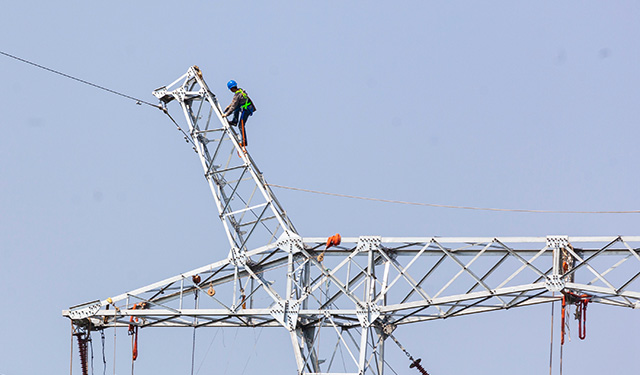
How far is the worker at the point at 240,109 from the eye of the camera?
51719 mm

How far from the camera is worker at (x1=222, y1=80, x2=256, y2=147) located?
51.7 metres

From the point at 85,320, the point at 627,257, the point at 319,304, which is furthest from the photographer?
the point at 85,320

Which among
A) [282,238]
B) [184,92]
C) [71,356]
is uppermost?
[184,92]

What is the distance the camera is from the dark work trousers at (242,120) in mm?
51906

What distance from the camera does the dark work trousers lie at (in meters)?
51.9

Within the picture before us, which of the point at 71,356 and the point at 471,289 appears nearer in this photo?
the point at 471,289

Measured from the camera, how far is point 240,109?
52000 millimetres

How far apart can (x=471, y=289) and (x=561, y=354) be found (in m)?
3.41

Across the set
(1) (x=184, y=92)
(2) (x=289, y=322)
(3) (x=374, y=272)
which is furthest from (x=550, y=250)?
(1) (x=184, y=92)

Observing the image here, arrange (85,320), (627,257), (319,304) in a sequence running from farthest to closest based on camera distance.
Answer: (85,320) → (319,304) → (627,257)

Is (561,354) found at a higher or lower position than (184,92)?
lower

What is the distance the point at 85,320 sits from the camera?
5297cm

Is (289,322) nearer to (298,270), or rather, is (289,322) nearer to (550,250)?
(298,270)

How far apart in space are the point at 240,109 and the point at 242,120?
37cm
